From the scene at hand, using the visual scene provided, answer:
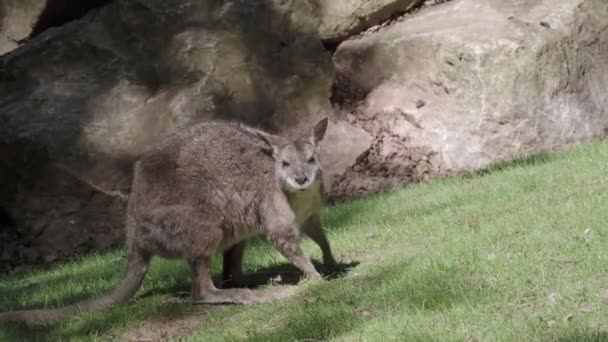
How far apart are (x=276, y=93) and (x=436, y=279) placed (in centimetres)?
569

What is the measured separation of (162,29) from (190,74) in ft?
2.17

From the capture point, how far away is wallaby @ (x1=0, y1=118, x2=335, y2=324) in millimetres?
Answer: 7102

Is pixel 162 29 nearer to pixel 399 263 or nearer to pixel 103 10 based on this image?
pixel 103 10

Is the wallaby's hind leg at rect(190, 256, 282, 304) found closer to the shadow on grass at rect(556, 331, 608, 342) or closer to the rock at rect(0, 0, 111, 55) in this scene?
the shadow on grass at rect(556, 331, 608, 342)

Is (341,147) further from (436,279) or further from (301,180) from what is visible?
(436,279)

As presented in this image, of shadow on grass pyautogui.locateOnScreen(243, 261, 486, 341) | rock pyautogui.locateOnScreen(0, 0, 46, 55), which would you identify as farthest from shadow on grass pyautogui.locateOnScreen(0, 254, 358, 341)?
rock pyautogui.locateOnScreen(0, 0, 46, 55)

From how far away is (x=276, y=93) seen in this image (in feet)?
38.7

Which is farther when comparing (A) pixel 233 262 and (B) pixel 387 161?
(B) pixel 387 161

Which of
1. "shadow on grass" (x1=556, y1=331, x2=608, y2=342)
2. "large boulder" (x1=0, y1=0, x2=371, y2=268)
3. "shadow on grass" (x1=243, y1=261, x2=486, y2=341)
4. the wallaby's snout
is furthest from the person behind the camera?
"large boulder" (x1=0, y1=0, x2=371, y2=268)

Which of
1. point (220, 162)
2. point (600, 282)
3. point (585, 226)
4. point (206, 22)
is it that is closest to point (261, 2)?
point (206, 22)

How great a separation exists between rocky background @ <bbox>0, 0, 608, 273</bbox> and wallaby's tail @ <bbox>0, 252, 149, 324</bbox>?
3530mm

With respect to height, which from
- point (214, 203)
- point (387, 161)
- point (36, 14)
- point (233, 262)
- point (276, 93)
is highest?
point (214, 203)

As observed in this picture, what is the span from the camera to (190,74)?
1164 centimetres

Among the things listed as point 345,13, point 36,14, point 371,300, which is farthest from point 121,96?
point 371,300
